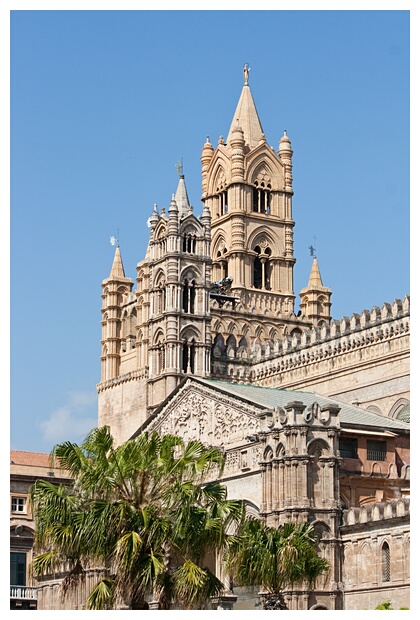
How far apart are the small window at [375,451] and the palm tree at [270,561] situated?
1471cm

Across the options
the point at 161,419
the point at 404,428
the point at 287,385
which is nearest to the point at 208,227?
the point at 287,385

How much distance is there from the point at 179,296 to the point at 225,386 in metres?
17.8

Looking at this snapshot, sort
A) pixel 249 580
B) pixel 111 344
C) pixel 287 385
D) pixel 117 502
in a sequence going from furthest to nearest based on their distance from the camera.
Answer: pixel 111 344, pixel 287 385, pixel 249 580, pixel 117 502

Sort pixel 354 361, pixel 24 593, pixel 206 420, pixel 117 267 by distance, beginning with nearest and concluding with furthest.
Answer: pixel 24 593, pixel 206 420, pixel 354 361, pixel 117 267

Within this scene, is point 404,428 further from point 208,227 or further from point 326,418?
point 208,227

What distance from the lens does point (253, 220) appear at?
314ft

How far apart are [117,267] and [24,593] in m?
43.2

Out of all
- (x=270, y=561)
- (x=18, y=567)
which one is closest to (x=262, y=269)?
(x=18, y=567)

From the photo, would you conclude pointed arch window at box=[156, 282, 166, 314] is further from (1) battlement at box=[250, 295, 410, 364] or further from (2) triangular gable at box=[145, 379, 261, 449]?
(2) triangular gable at box=[145, 379, 261, 449]

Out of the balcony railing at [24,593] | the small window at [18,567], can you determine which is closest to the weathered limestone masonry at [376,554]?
the balcony railing at [24,593]

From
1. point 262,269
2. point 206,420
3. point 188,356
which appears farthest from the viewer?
point 262,269

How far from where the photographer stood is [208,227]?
83.9m

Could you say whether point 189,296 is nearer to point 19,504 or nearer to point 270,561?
point 19,504

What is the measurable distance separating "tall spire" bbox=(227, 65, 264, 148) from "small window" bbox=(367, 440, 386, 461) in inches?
1789
